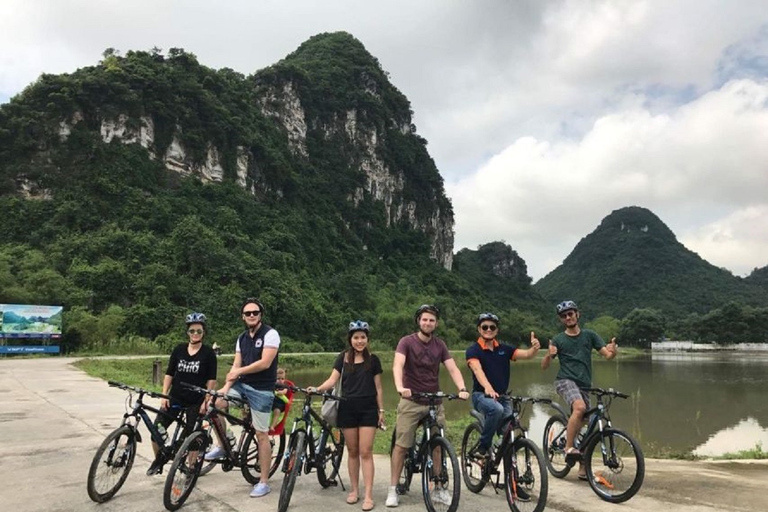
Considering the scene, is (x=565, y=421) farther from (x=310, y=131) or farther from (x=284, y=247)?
(x=310, y=131)

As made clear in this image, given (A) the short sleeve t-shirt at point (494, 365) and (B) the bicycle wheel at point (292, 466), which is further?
(A) the short sleeve t-shirt at point (494, 365)

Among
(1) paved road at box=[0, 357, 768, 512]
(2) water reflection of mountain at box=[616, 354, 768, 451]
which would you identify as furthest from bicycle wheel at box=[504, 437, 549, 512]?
(2) water reflection of mountain at box=[616, 354, 768, 451]

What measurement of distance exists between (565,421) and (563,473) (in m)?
0.50

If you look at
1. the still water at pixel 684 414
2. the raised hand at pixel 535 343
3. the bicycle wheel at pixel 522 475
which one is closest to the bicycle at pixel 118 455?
the bicycle wheel at pixel 522 475

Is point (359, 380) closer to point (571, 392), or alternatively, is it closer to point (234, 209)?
point (571, 392)

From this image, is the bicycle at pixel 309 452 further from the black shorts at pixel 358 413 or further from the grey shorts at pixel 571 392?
the grey shorts at pixel 571 392

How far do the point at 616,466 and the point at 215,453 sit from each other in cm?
350

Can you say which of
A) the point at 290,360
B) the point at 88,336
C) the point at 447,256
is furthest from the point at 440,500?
the point at 447,256

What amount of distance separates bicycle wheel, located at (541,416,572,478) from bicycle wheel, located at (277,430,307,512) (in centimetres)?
265

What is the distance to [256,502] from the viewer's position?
423cm

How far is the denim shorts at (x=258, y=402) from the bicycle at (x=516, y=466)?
188cm

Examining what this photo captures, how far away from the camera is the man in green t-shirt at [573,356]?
4950mm

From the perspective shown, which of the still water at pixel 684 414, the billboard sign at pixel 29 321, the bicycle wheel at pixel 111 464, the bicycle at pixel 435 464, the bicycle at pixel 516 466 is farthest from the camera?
the billboard sign at pixel 29 321

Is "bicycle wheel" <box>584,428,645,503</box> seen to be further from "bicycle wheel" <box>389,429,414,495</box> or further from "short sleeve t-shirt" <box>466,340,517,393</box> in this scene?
"bicycle wheel" <box>389,429,414,495</box>
